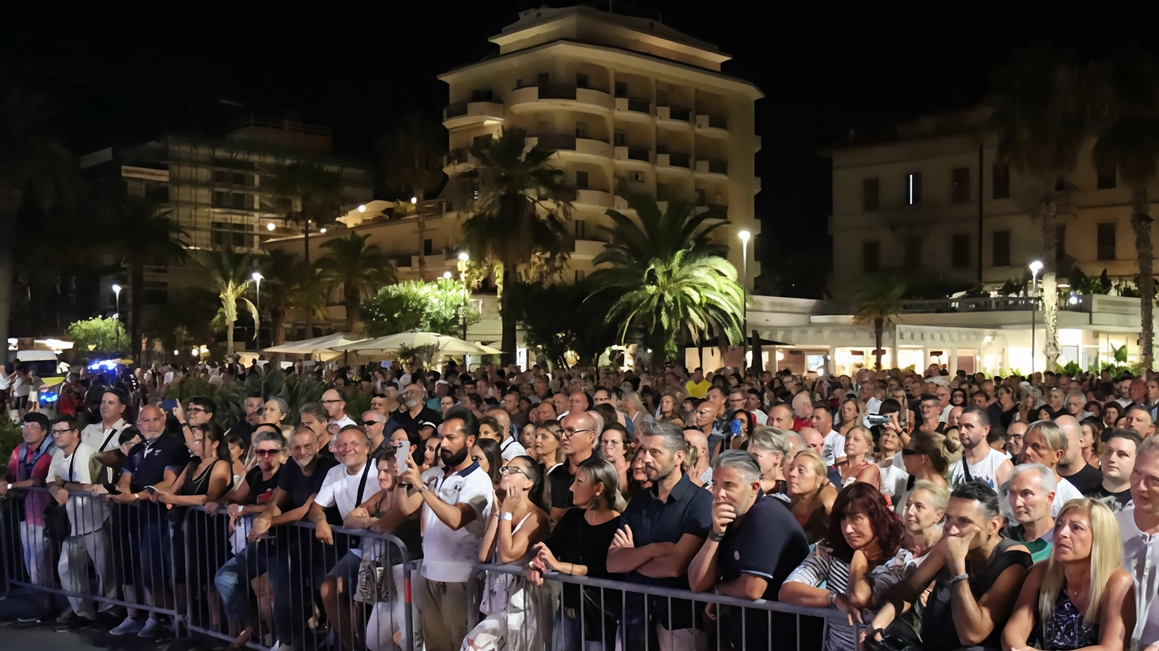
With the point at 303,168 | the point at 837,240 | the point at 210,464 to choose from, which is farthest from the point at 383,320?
the point at 210,464

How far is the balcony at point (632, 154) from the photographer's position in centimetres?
5181

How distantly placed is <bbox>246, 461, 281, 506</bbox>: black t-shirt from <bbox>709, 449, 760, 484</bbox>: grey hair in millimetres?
3228

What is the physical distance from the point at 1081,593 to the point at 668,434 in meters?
1.97

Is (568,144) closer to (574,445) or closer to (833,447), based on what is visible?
(833,447)

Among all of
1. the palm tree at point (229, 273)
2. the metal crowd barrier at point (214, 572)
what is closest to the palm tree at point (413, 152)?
the palm tree at point (229, 273)

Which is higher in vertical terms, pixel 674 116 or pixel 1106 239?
pixel 674 116

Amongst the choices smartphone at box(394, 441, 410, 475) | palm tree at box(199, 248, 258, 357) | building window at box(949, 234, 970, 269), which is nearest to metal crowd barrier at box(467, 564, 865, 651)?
smartphone at box(394, 441, 410, 475)

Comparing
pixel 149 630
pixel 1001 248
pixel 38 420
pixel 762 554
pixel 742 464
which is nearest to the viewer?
pixel 762 554

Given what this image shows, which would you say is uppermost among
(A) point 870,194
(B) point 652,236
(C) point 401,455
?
(A) point 870,194

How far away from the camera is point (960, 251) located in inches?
1960

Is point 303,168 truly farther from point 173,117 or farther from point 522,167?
point 173,117

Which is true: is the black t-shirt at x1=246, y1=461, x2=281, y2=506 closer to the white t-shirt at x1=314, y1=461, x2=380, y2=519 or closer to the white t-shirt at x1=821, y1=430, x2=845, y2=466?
the white t-shirt at x1=314, y1=461, x2=380, y2=519

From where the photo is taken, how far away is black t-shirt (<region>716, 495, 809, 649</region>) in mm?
4438

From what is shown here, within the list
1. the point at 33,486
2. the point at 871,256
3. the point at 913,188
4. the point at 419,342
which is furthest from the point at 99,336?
the point at 33,486
